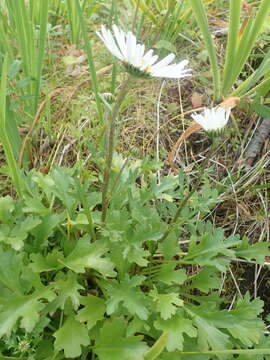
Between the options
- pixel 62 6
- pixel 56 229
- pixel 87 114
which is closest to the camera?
pixel 56 229

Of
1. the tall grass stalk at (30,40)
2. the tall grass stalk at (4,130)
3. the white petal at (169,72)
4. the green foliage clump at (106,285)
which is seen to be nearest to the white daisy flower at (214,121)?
the white petal at (169,72)

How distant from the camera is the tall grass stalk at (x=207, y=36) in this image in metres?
1.43

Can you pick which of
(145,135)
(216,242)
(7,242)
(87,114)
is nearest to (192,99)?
(145,135)

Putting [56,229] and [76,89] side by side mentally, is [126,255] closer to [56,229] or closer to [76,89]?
[56,229]

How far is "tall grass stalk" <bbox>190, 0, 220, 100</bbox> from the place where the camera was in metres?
1.43

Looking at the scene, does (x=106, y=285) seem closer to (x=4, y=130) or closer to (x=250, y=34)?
(x=4, y=130)

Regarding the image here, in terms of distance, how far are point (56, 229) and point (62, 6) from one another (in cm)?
108

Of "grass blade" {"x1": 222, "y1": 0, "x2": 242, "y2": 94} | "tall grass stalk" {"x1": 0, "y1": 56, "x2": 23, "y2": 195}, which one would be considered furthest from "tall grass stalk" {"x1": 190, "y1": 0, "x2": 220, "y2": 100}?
"tall grass stalk" {"x1": 0, "y1": 56, "x2": 23, "y2": 195}

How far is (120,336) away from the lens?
104 centimetres

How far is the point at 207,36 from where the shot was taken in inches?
57.4

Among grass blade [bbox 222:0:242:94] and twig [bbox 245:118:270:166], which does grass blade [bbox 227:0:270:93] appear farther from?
twig [bbox 245:118:270:166]

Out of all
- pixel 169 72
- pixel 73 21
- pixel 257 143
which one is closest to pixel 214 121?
pixel 169 72

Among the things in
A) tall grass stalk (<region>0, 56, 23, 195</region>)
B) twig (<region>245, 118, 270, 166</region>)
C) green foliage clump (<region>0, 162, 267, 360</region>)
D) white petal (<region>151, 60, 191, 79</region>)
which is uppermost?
white petal (<region>151, 60, 191, 79</region>)

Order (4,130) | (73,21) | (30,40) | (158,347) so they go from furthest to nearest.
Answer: (73,21)
(30,40)
(4,130)
(158,347)
